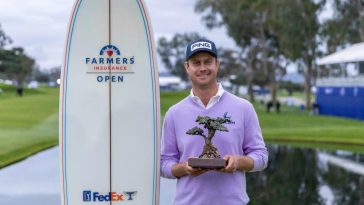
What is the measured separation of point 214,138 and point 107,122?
1525 millimetres

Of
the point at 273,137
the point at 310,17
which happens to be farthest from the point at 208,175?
the point at 310,17

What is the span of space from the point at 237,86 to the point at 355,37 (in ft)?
164

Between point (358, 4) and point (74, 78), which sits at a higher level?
point (358, 4)

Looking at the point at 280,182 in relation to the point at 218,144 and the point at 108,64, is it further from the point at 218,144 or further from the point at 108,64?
the point at 218,144

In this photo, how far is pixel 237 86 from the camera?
89625mm

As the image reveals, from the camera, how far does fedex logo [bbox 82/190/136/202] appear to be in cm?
464

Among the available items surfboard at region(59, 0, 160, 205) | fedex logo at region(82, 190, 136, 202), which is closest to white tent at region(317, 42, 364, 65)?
surfboard at region(59, 0, 160, 205)

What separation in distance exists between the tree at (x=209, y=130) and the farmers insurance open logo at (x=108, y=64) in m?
1.55

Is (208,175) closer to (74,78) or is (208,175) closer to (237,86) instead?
(74,78)

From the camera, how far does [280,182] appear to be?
10.4 metres

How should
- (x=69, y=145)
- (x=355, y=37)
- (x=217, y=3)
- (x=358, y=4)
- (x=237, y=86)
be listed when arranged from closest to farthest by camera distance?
(x=69, y=145), (x=358, y=4), (x=355, y=37), (x=217, y=3), (x=237, y=86)

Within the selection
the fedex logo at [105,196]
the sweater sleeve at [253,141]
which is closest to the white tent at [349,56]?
the fedex logo at [105,196]

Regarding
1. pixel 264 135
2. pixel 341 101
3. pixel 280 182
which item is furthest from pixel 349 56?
pixel 280 182

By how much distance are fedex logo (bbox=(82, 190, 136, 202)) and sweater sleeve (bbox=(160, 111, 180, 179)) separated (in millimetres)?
1272
